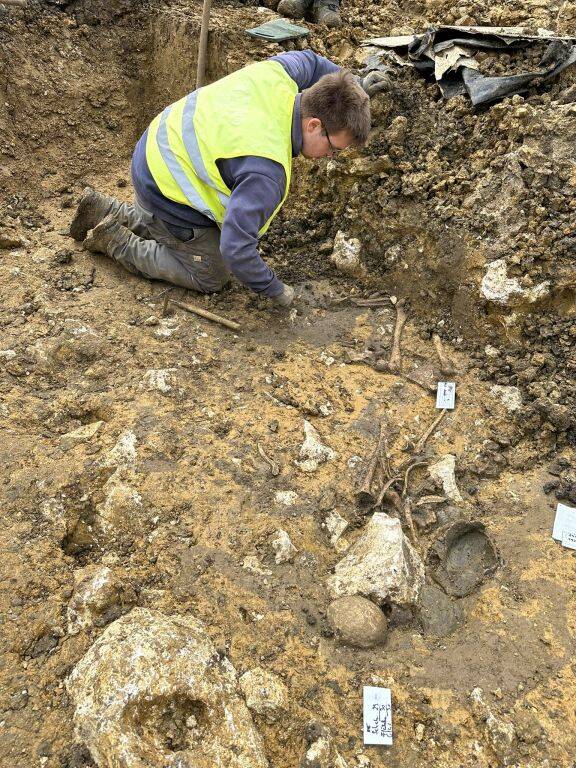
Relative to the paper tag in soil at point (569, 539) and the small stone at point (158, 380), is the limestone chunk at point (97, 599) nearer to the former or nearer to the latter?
the small stone at point (158, 380)

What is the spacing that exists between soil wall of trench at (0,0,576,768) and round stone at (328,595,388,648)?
0.17 feet

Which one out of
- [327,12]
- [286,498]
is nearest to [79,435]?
[286,498]

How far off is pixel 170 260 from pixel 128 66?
103 inches

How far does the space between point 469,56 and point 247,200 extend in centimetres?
211

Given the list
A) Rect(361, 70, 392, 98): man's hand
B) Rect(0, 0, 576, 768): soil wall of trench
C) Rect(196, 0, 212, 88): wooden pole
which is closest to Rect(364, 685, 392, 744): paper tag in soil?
Rect(0, 0, 576, 768): soil wall of trench

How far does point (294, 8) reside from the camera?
4.95m

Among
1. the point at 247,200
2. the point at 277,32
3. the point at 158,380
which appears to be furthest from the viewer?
the point at 277,32

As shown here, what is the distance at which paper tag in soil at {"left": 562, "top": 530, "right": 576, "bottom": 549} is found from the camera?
258 cm

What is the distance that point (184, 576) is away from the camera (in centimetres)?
239

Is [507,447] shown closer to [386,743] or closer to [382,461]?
[382,461]

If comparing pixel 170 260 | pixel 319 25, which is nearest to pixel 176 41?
pixel 319 25

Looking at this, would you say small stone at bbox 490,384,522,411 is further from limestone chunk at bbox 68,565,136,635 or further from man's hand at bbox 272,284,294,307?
limestone chunk at bbox 68,565,136,635

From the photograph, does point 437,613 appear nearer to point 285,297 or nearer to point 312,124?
point 285,297

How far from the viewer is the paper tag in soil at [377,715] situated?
204 cm
